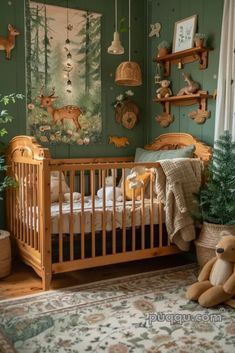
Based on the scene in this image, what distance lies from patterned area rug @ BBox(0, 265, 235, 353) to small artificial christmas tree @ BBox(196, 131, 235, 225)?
1.82 feet

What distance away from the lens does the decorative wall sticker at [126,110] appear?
12.6ft

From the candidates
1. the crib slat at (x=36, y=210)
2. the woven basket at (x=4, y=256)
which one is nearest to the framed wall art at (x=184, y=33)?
the crib slat at (x=36, y=210)

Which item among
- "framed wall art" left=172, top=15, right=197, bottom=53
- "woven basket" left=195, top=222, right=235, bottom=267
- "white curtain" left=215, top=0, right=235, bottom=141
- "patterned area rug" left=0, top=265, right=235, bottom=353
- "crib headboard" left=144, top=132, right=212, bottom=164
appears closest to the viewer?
"patterned area rug" left=0, top=265, right=235, bottom=353

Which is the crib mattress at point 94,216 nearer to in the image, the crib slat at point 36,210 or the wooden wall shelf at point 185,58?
the crib slat at point 36,210

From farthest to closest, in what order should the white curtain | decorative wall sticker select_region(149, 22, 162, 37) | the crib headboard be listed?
decorative wall sticker select_region(149, 22, 162, 37)
the crib headboard
the white curtain

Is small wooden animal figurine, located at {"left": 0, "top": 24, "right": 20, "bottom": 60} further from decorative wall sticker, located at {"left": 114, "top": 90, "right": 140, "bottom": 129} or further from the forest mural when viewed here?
decorative wall sticker, located at {"left": 114, "top": 90, "right": 140, "bottom": 129}

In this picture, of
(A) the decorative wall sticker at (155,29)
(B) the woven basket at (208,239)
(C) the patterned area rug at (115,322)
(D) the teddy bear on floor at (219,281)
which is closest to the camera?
(C) the patterned area rug at (115,322)

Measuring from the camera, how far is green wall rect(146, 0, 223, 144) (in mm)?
3232

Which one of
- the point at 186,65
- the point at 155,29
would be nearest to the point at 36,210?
the point at 186,65

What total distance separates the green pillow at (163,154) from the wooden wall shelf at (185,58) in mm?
730

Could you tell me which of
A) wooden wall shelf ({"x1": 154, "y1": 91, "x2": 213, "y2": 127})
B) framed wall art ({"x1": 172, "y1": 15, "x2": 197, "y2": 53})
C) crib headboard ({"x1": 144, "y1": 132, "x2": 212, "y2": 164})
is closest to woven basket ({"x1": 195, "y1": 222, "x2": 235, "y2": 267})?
crib headboard ({"x1": 144, "y1": 132, "x2": 212, "y2": 164})

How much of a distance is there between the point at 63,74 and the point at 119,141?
0.84m

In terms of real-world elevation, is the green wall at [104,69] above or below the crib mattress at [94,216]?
above

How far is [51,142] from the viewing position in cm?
355
